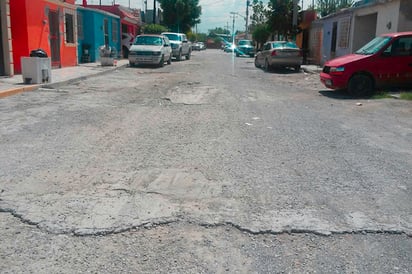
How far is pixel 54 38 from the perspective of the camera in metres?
19.2

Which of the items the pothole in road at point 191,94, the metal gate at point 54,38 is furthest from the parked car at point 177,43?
the pothole in road at point 191,94

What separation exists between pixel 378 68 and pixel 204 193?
9629mm

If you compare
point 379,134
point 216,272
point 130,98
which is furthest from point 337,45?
point 216,272

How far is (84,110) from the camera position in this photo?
9.52 meters

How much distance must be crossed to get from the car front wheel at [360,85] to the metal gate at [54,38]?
44.2 feet

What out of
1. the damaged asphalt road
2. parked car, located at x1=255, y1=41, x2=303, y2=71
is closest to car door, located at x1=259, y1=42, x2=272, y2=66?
parked car, located at x1=255, y1=41, x2=303, y2=71

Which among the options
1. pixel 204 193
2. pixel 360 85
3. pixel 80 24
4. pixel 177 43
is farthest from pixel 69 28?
pixel 204 193

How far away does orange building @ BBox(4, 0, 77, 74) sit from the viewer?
51.9ft

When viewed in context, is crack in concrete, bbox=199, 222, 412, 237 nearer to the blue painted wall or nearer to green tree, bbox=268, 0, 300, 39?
the blue painted wall

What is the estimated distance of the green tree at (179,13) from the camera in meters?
56.4

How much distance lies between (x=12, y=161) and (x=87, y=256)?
291 centimetres

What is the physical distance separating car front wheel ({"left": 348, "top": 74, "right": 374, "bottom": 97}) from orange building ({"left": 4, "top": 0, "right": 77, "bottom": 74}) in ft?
38.9

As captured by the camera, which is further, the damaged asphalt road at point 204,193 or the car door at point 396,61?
the car door at point 396,61

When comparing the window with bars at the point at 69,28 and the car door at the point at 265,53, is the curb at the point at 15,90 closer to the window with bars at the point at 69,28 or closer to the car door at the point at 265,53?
the window with bars at the point at 69,28
